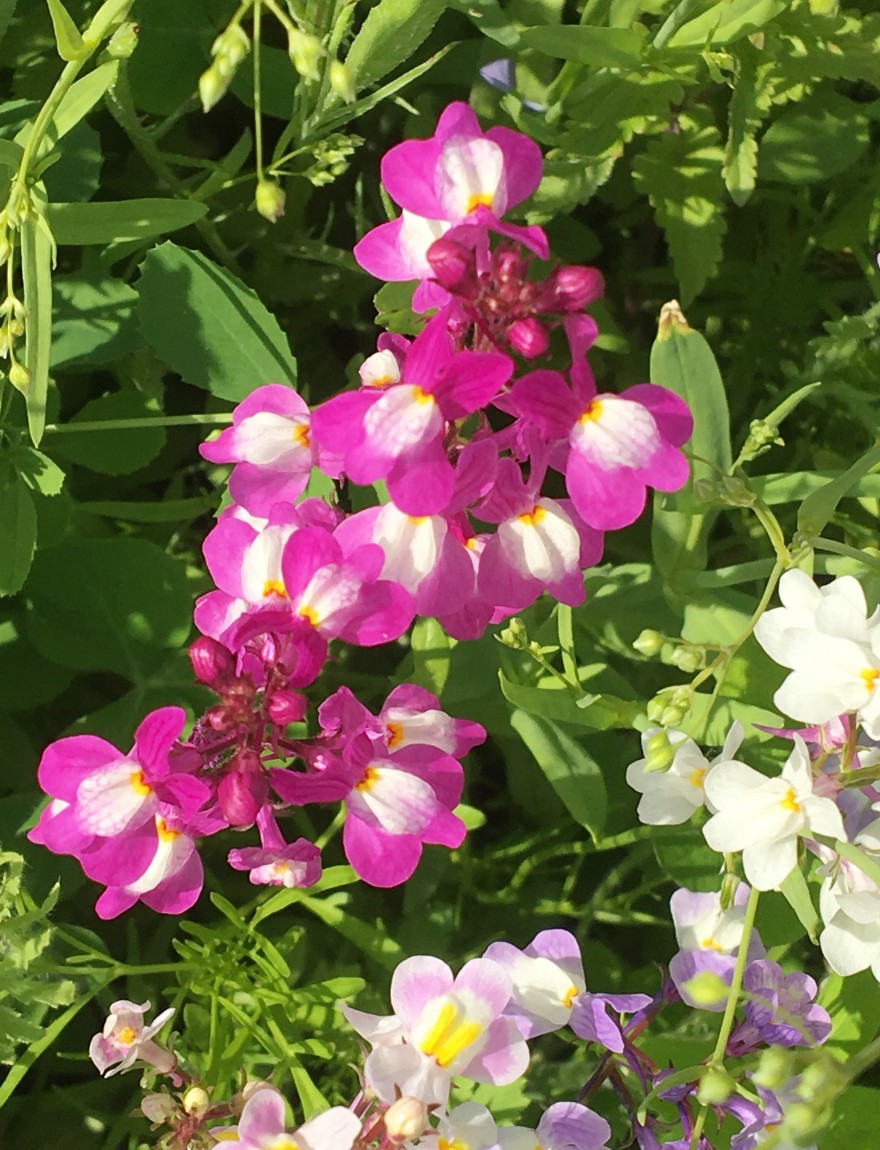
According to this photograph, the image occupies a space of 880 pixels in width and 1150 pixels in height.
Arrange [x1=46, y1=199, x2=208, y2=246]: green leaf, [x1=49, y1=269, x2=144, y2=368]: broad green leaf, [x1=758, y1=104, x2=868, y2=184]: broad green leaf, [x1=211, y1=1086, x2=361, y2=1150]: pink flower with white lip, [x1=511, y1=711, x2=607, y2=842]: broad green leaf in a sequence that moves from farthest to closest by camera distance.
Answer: [x1=758, y1=104, x2=868, y2=184]: broad green leaf, [x1=49, y1=269, x2=144, y2=368]: broad green leaf, [x1=511, y1=711, x2=607, y2=842]: broad green leaf, [x1=46, y1=199, x2=208, y2=246]: green leaf, [x1=211, y1=1086, x2=361, y2=1150]: pink flower with white lip

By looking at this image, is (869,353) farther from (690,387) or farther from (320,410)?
(320,410)

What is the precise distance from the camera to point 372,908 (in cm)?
185

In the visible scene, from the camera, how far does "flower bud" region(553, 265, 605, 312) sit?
104cm

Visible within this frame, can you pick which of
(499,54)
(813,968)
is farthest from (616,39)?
(813,968)

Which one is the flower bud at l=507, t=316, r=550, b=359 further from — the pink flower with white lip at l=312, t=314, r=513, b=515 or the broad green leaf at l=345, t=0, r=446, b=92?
the broad green leaf at l=345, t=0, r=446, b=92

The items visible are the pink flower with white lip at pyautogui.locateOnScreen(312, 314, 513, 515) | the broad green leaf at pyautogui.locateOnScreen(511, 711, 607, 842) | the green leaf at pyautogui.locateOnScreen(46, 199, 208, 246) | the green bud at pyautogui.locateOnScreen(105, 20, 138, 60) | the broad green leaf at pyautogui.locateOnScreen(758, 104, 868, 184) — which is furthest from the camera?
the broad green leaf at pyautogui.locateOnScreen(758, 104, 868, 184)

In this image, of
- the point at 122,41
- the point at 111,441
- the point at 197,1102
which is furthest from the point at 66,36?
the point at 197,1102

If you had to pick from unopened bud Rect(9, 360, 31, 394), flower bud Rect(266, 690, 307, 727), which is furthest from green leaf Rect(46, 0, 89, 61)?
flower bud Rect(266, 690, 307, 727)

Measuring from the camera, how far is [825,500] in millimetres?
1231

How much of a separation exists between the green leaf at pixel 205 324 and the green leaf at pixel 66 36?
0.40 m

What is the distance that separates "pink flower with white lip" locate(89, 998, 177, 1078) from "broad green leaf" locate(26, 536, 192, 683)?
52cm

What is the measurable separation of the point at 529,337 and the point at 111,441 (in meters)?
0.84

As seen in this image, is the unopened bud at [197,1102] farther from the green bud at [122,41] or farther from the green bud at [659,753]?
the green bud at [122,41]

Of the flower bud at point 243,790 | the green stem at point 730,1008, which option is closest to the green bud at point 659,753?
the green stem at point 730,1008
